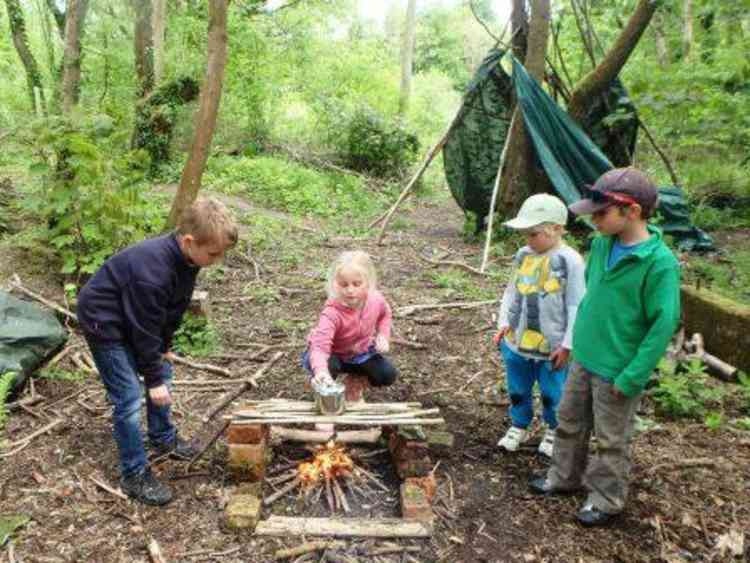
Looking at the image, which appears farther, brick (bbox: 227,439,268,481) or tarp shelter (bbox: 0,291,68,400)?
tarp shelter (bbox: 0,291,68,400)

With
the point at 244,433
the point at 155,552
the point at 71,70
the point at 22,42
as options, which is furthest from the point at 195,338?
the point at 22,42

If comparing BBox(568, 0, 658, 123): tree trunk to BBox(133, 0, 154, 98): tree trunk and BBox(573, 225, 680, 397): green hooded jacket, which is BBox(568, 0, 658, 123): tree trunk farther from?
BBox(133, 0, 154, 98): tree trunk

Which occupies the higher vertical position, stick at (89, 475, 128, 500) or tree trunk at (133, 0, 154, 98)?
tree trunk at (133, 0, 154, 98)

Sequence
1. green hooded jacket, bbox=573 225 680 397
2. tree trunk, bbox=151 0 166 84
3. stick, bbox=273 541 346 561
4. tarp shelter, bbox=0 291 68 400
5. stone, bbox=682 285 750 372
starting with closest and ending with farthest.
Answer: green hooded jacket, bbox=573 225 680 397
stick, bbox=273 541 346 561
tarp shelter, bbox=0 291 68 400
stone, bbox=682 285 750 372
tree trunk, bbox=151 0 166 84

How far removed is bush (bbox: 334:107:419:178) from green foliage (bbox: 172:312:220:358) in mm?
10270

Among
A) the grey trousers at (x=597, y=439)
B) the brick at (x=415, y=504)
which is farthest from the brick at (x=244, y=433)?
the grey trousers at (x=597, y=439)

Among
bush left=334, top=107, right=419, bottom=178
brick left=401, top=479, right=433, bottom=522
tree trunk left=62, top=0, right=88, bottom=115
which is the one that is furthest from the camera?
bush left=334, top=107, right=419, bottom=178

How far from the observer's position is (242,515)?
A: 308 cm

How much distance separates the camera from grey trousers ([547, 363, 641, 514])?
3.04 m

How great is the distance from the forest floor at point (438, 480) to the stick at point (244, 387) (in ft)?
0.21

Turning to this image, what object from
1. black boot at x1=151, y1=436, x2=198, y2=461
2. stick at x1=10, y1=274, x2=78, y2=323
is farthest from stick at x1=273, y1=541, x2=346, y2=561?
stick at x1=10, y1=274, x2=78, y2=323

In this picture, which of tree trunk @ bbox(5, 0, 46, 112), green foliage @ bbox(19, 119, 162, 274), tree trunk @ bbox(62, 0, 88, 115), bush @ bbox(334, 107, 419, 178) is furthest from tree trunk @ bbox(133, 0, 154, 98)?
green foliage @ bbox(19, 119, 162, 274)

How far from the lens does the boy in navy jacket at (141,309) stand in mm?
3035

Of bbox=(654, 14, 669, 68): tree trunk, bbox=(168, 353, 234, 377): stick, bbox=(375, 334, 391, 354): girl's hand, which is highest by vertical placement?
bbox=(654, 14, 669, 68): tree trunk
